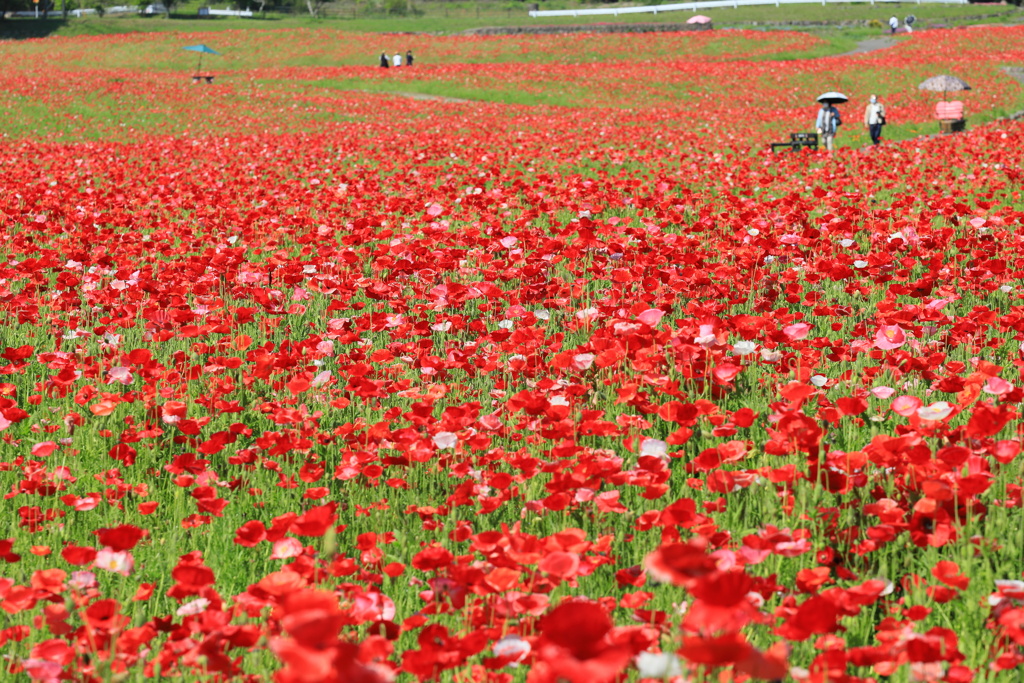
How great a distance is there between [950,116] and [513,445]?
21.6 m

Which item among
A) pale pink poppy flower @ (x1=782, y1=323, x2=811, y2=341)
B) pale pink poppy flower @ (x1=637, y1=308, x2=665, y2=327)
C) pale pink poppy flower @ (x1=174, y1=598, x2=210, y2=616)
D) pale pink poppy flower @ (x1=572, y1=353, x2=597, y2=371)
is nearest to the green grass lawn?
pale pink poppy flower @ (x1=782, y1=323, x2=811, y2=341)

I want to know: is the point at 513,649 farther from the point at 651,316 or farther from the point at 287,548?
the point at 651,316

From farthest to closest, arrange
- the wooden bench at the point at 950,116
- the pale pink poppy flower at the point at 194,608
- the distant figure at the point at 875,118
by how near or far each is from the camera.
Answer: the wooden bench at the point at 950,116
the distant figure at the point at 875,118
the pale pink poppy flower at the point at 194,608

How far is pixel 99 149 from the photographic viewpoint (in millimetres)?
18656

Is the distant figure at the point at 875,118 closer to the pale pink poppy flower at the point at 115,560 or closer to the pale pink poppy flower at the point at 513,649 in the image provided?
the pale pink poppy flower at the point at 513,649

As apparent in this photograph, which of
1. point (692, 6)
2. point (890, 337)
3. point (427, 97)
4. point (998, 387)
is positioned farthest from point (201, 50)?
point (998, 387)

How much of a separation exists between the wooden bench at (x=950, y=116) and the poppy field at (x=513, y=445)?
453 inches

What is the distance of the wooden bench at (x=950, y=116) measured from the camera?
21734 mm

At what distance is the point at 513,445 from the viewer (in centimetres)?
407

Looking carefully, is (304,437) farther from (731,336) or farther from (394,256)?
(394,256)

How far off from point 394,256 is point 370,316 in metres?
2.56

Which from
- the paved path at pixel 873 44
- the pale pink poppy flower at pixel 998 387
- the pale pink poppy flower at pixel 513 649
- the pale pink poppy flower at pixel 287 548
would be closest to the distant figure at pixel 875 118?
the pale pink poppy flower at pixel 998 387

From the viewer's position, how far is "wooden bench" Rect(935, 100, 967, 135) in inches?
856

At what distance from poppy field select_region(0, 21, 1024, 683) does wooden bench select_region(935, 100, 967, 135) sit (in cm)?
1151
